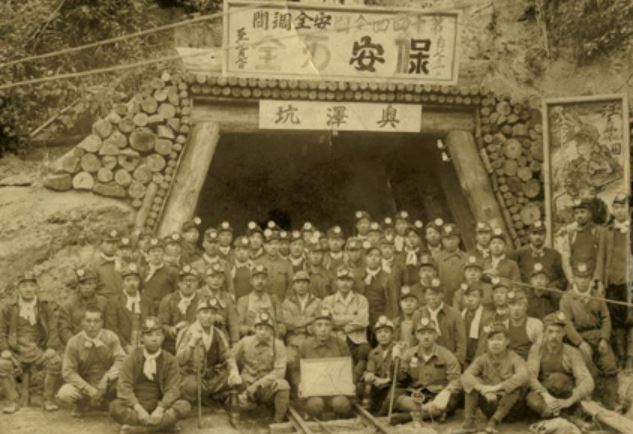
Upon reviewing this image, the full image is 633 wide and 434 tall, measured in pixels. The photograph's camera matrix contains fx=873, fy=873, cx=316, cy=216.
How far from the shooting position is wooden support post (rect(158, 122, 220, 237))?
10.5 metres

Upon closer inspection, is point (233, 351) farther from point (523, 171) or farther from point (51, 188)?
point (523, 171)

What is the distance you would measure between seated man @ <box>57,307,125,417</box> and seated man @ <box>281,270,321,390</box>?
5.78ft

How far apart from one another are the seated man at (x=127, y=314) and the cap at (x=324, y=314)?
72.0 inches

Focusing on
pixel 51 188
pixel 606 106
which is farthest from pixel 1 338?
pixel 606 106

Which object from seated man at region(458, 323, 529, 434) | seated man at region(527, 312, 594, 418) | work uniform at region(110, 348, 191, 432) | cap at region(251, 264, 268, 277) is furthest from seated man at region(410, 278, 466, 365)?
work uniform at region(110, 348, 191, 432)

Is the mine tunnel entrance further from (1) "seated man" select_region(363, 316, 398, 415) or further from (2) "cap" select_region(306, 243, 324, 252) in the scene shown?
(1) "seated man" select_region(363, 316, 398, 415)

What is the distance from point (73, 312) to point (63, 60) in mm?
5226

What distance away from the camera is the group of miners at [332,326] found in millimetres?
8203

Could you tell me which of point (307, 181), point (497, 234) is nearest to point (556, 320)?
point (497, 234)

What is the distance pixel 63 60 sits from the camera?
12.8 metres

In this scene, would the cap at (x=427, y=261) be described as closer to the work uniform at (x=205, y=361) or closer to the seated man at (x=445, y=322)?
the seated man at (x=445, y=322)

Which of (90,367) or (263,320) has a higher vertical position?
(263,320)

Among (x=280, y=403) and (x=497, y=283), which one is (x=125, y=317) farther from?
(x=497, y=283)

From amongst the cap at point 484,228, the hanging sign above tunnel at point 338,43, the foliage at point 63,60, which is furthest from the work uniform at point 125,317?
the cap at point 484,228
